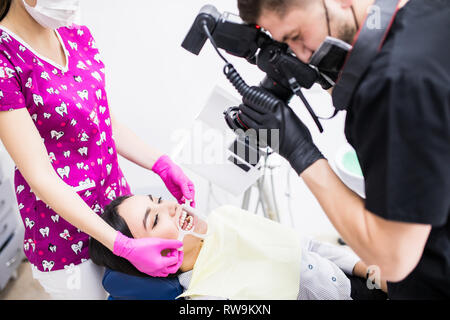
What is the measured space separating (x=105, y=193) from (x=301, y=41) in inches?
38.1

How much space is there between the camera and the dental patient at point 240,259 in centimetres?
134

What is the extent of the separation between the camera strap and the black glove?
189mm

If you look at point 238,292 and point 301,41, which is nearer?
point 301,41

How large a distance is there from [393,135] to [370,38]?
247 mm

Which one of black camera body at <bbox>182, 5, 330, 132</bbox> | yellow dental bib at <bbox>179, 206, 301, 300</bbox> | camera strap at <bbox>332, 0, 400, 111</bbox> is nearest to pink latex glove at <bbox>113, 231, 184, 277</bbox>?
yellow dental bib at <bbox>179, 206, 301, 300</bbox>

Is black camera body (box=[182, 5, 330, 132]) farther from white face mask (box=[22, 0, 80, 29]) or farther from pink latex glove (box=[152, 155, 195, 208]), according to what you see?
pink latex glove (box=[152, 155, 195, 208])

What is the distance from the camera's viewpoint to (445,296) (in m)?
0.96

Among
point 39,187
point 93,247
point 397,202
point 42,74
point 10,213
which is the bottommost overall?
point 10,213

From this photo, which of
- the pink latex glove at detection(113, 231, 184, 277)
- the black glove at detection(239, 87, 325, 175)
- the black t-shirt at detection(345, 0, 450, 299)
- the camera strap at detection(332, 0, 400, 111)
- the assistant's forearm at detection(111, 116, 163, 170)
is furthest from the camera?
the assistant's forearm at detection(111, 116, 163, 170)

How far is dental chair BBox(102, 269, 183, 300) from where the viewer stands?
4.40ft

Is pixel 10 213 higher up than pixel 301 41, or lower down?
lower down
